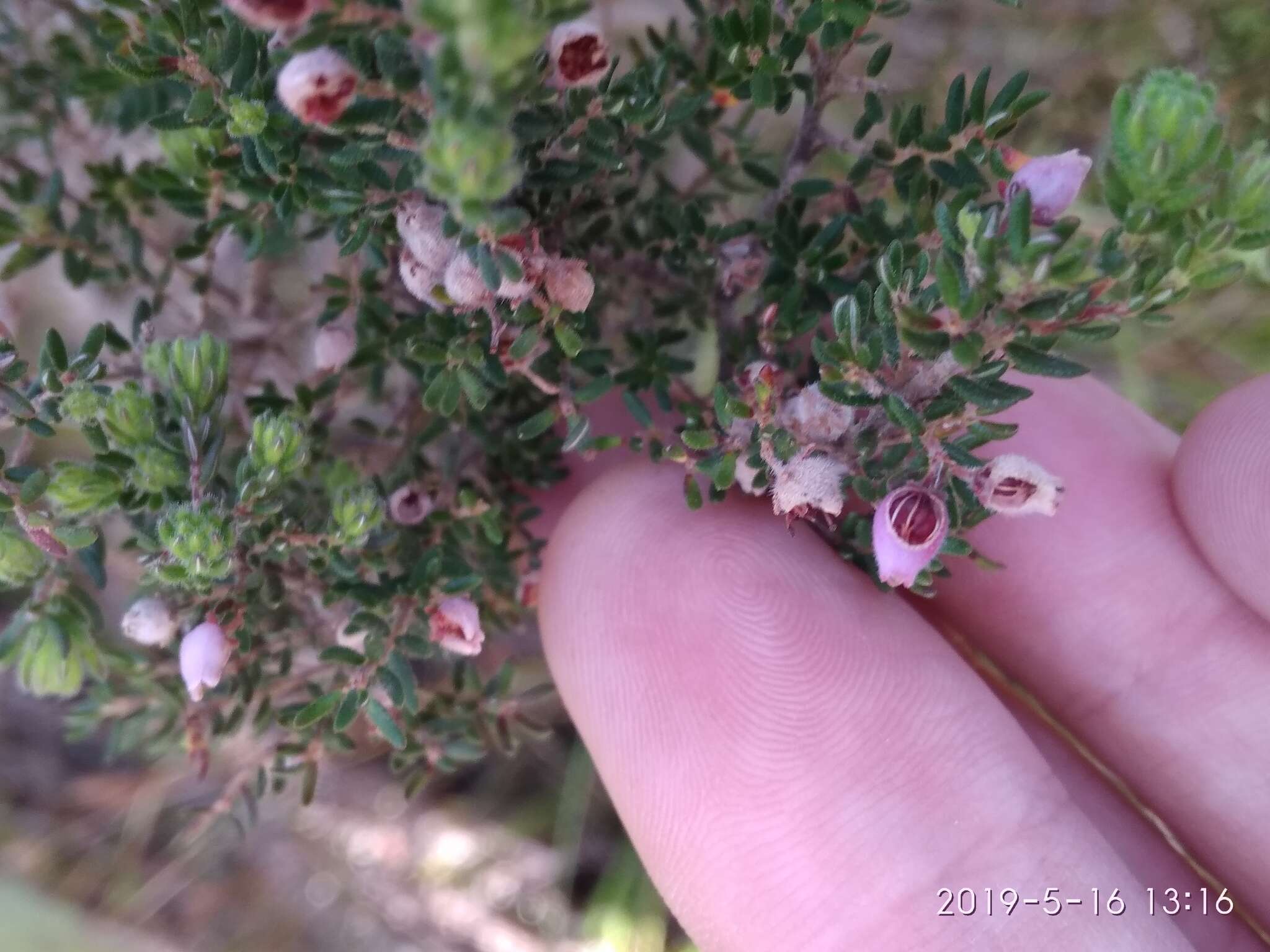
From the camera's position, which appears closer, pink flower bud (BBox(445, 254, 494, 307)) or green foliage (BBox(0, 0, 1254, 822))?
green foliage (BBox(0, 0, 1254, 822))

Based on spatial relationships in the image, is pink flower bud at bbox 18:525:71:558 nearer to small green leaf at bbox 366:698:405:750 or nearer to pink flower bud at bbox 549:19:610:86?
small green leaf at bbox 366:698:405:750

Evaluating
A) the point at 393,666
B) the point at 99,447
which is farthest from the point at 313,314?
the point at 393,666

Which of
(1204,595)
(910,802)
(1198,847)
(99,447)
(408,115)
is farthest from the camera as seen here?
(1198,847)

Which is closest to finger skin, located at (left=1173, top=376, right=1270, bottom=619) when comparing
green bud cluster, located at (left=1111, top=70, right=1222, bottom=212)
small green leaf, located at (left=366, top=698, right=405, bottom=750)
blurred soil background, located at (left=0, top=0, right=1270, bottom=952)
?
green bud cluster, located at (left=1111, top=70, right=1222, bottom=212)

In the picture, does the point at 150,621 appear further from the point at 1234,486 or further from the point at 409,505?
the point at 1234,486

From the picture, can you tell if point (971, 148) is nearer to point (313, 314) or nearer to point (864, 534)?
point (864, 534)

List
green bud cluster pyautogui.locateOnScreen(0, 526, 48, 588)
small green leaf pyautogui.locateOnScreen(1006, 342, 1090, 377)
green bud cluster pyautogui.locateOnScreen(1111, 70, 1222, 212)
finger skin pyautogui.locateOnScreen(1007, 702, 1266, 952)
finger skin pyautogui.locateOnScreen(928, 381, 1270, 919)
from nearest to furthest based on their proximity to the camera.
→ green bud cluster pyautogui.locateOnScreen(1111, 70, 1222, 212) → small green leaf pyautogui.locateOnScreen(1006, 342, 1090, 377) → green bud cluster pyautogui.locateOnScreen(0, 526, 48, 588) → finger skin pyautogui.locateOnScreen(928, 381, 1270, 919) → finger skin pyautogui.locateOnScreen(1007, 702, 1266, 952)
